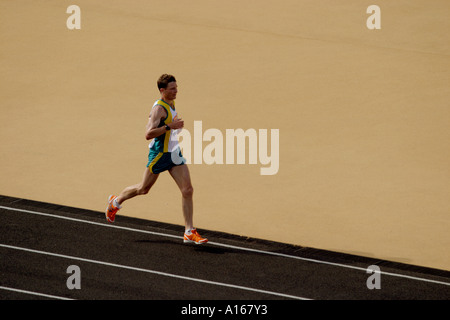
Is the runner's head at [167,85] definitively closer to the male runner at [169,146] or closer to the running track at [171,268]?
the male runner at [169,146]

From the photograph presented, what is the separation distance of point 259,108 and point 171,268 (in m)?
6.61

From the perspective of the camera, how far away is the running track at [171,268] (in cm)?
972

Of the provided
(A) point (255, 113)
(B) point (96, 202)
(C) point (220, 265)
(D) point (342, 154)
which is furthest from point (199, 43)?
(C) point (220, 265)

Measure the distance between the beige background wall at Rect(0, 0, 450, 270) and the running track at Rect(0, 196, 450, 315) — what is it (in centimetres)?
54

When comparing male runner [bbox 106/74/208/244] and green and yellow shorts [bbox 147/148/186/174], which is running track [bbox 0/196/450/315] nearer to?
male runner [bbox 106/74/208/244]

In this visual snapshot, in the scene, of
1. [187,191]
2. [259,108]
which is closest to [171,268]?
[187,191]

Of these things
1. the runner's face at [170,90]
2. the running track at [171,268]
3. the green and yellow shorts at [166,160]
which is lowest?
the running track at [171,268]

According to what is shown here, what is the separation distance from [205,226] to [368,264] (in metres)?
2.59

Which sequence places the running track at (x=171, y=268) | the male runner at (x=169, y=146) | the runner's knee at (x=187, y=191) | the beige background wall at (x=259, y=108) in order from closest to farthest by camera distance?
the running track at (x=171, y=268) → the male runner at (x=169, y=146) → the runner's knee at (x=187, y=191) → the beige background wall at (x=259, y=108)

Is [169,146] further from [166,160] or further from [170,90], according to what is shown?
[170,90]

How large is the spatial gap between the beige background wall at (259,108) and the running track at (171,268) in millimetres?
544

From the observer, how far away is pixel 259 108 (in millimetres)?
16328

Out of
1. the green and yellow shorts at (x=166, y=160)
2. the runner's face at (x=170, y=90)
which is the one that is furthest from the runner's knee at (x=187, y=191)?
the runner's face at (x=170, y=90)

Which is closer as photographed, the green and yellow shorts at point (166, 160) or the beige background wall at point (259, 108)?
the green and yellow shorts at point (166, 160)
